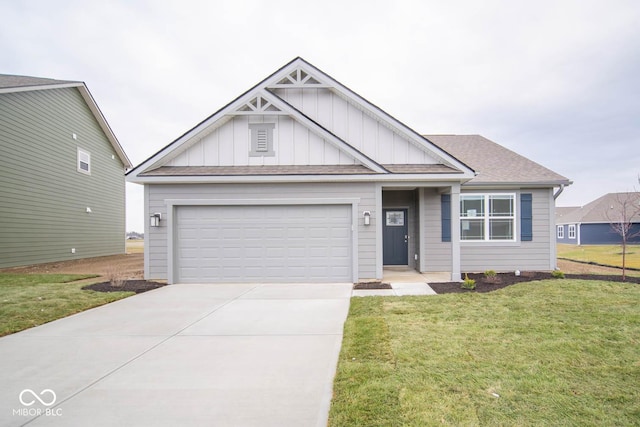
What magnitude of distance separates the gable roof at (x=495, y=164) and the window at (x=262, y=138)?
5.89 meters

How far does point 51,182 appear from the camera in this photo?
14805mm

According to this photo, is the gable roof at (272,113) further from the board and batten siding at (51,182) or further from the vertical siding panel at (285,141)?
the board and batten siding at (51,182)

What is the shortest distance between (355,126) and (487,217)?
5.21 metres

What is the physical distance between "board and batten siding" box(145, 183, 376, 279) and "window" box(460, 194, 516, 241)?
382 cm

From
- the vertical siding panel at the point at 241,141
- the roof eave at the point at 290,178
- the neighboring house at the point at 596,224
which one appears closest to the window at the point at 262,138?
the vertical siding panel at the point at 241,141

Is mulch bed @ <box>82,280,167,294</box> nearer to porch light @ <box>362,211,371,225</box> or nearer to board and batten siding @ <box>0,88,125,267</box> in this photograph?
porch light @ <box>362,211,371,225</box>

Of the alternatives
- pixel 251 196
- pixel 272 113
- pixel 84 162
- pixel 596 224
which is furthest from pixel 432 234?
pixel 596 224

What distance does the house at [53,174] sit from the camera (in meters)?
12.9

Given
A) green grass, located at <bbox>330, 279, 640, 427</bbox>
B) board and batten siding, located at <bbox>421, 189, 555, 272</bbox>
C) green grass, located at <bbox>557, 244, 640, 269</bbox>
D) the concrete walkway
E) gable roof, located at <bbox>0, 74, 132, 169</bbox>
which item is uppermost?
gable roof, located at <bbox>0, 74, 132, 169</bbox>

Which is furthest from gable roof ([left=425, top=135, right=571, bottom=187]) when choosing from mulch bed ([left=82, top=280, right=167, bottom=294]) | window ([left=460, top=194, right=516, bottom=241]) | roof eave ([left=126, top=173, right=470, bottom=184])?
mulch bed ([left=82, top=280, right=167, bottom=294])

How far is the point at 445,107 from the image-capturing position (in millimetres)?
23297

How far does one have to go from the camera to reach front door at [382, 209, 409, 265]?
12.5 meters

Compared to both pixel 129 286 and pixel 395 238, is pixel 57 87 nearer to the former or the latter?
pixel 129 286

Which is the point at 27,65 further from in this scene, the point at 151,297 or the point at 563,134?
the point at 563,134
